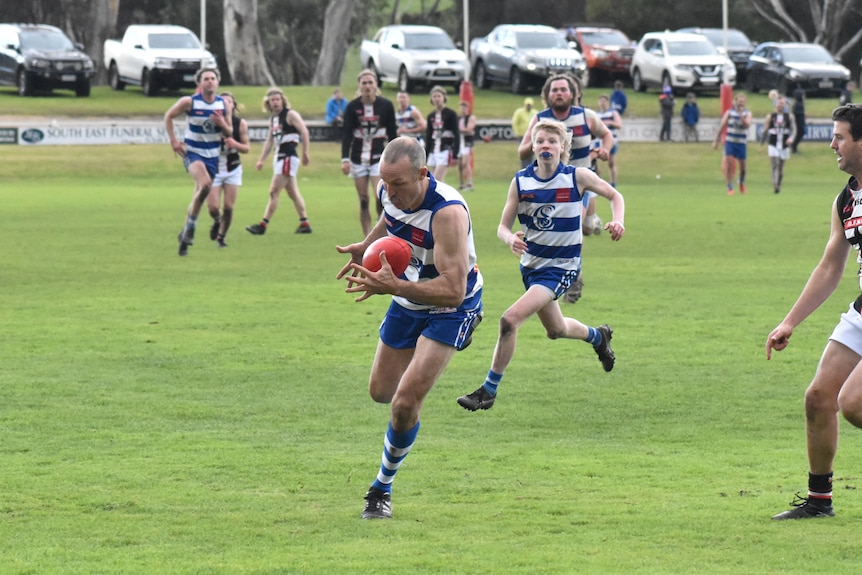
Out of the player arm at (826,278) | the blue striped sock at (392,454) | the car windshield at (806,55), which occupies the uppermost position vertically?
the car windshield at (806,55)

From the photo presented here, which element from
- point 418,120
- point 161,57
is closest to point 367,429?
point 418,120

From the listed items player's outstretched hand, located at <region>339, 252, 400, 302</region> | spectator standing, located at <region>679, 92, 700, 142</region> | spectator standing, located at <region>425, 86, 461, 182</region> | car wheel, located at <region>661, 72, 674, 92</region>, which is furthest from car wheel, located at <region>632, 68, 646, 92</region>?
player's outstretched hand, located at <region>339, 252, 400, 302</region>

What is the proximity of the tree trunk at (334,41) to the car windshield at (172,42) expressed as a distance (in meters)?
9.44

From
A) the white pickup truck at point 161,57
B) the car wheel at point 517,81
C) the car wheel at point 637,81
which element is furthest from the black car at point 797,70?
the white pickup truck at point 161,57

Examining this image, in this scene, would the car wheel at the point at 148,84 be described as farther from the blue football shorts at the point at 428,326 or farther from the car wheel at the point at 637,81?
the blue football shorts at the point at 428,326

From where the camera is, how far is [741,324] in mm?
13742

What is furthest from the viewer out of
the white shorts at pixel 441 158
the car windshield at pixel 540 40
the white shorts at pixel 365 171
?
the car windshield at pixel 540 40

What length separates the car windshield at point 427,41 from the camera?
48.6 meters

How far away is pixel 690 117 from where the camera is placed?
1777 inches

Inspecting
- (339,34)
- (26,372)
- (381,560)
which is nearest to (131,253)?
(26,372)

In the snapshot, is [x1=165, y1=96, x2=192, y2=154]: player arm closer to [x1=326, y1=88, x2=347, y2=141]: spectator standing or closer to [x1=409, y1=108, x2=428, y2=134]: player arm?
[x1=409, y1=108, x2=428, y2=134]: player arm

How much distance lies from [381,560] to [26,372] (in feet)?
18.7

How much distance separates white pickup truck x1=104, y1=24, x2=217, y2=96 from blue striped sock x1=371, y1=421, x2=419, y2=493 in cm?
3949

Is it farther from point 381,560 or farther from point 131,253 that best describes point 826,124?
point 381,560
